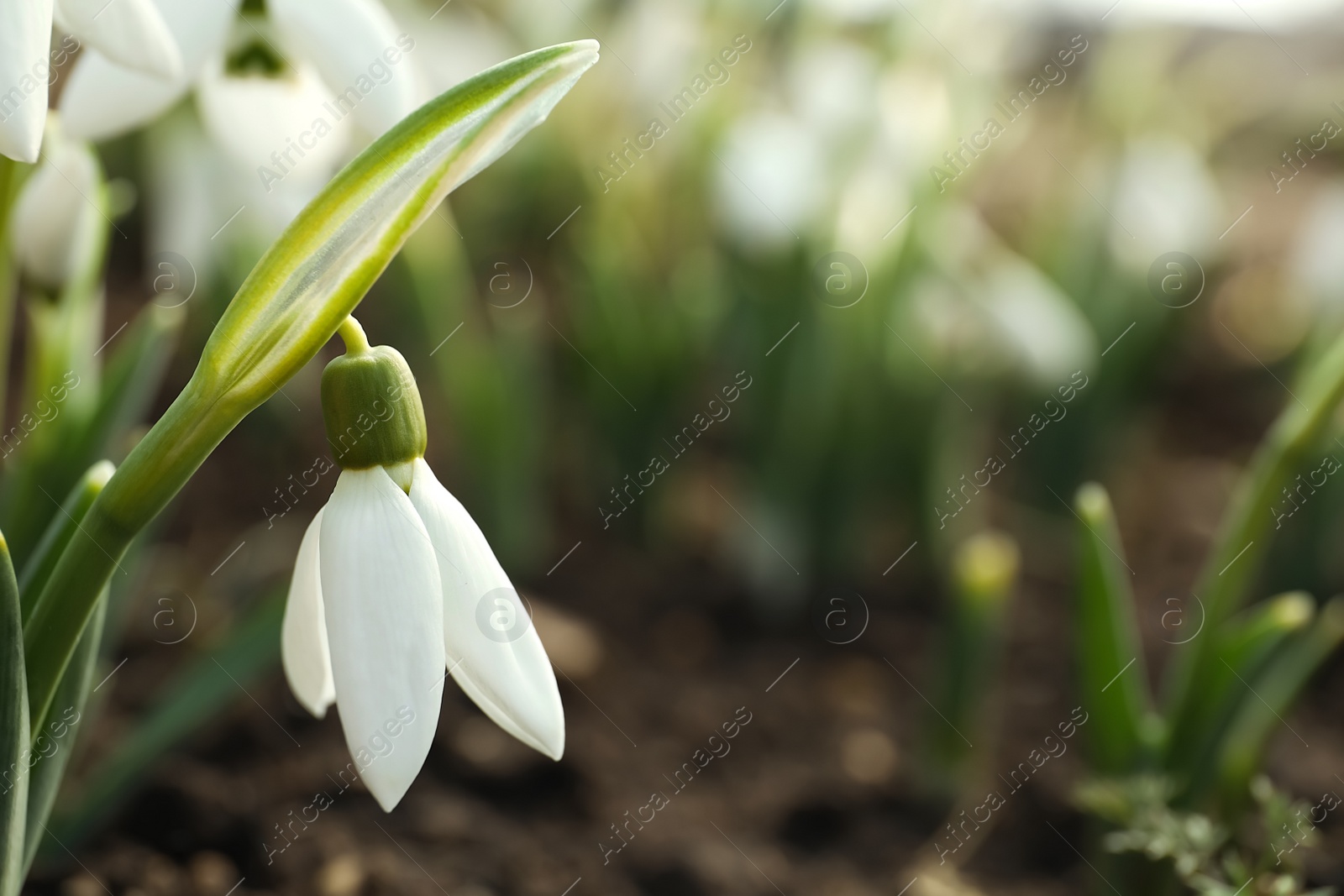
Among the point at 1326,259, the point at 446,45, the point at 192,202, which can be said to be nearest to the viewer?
the point at 192,202

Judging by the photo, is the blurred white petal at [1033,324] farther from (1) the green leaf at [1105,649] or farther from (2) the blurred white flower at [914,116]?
(1) the green leaf at [1105,649]

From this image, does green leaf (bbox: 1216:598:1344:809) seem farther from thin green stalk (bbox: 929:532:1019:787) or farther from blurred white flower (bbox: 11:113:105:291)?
blurred white flower (bbox: 11:113:105:291)

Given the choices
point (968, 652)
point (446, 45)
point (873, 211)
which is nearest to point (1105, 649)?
point (968, 652)

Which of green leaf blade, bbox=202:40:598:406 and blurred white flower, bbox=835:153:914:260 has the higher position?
green leaf blade, bbox=202:40:598:406

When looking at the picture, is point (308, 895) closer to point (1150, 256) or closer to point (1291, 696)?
point (1291, 696)

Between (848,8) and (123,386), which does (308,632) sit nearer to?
(123,386)

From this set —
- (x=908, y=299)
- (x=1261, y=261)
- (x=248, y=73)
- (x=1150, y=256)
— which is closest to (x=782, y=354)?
(x=908, y=299)

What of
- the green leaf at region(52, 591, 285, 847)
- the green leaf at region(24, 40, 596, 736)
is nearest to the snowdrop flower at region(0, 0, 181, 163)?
the green leaf at region(24, 40, 596, 736)
